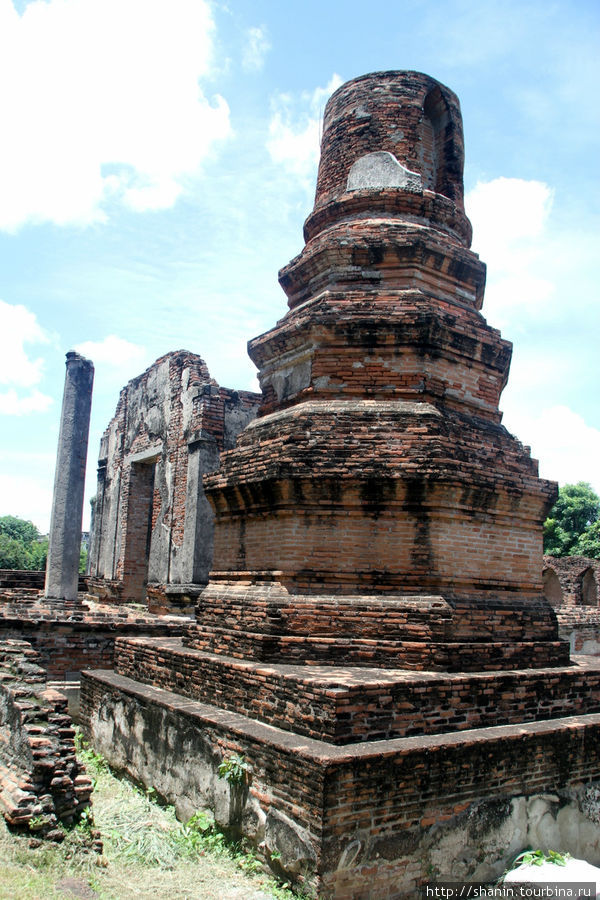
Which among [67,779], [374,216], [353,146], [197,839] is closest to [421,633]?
[197,839]

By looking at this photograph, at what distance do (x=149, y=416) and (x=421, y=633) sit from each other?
34.3ft

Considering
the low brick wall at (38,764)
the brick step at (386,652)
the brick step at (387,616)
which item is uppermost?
the brick step at (387,616)

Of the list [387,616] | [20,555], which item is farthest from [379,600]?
[20,555]

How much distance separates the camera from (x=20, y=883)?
4426 mm

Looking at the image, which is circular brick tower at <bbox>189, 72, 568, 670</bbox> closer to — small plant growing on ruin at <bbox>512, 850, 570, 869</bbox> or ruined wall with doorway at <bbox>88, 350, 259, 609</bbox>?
small plant growing on ruin at <bbox>512, 850, 570, 869</bbox>

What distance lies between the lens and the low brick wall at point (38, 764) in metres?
5.14

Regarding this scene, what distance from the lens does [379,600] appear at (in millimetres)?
6371

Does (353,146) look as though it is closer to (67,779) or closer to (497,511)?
(497,511)

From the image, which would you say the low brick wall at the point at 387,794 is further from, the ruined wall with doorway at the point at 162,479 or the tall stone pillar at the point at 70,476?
the ruined wall with doorway at the point at 162,479

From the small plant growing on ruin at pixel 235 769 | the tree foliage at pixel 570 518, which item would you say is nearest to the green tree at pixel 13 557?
the tree foliage at pixel 570 518

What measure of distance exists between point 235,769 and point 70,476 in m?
8.21

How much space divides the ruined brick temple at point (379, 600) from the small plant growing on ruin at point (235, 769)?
2.5 inches

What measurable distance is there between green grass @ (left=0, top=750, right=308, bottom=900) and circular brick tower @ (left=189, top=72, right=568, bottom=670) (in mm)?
1555

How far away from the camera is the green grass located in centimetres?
459
